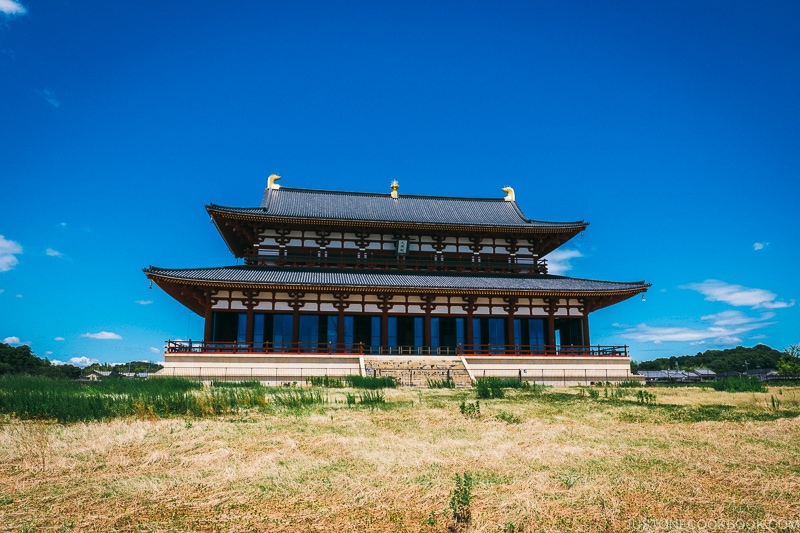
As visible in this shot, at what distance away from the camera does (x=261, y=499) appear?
22.5ft

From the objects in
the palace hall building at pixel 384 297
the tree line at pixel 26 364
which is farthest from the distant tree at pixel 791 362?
the tree line at pixel 26 364

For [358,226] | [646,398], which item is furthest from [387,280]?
[646,398]

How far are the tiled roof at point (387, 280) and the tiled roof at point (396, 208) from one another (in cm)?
389

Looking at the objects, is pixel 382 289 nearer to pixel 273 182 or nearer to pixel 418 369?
pixel 418 369

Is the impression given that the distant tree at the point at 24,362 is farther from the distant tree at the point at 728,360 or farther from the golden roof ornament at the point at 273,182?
the distant tree at the point at 728,360

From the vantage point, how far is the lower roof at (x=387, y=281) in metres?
29.1

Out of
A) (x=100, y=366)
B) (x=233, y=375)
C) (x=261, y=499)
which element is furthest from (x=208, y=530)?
(x=100, y=366)

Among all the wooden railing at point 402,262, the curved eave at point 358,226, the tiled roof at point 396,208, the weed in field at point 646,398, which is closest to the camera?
the weed in field at point 646,398

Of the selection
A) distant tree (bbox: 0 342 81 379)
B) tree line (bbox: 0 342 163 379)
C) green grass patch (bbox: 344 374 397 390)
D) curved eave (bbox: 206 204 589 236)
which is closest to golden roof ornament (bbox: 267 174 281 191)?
curved eave (bbox: 206 204 589 236)

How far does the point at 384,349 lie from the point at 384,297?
11.0 ft

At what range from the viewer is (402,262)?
1400 inches

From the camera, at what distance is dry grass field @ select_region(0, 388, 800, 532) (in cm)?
616

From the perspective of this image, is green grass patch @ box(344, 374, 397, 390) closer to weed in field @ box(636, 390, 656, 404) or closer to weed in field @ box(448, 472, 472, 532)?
weed in field @ box(636, 390, 656, 404)

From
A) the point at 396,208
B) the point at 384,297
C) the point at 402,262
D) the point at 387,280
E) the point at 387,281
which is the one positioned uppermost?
the point at 396,208
